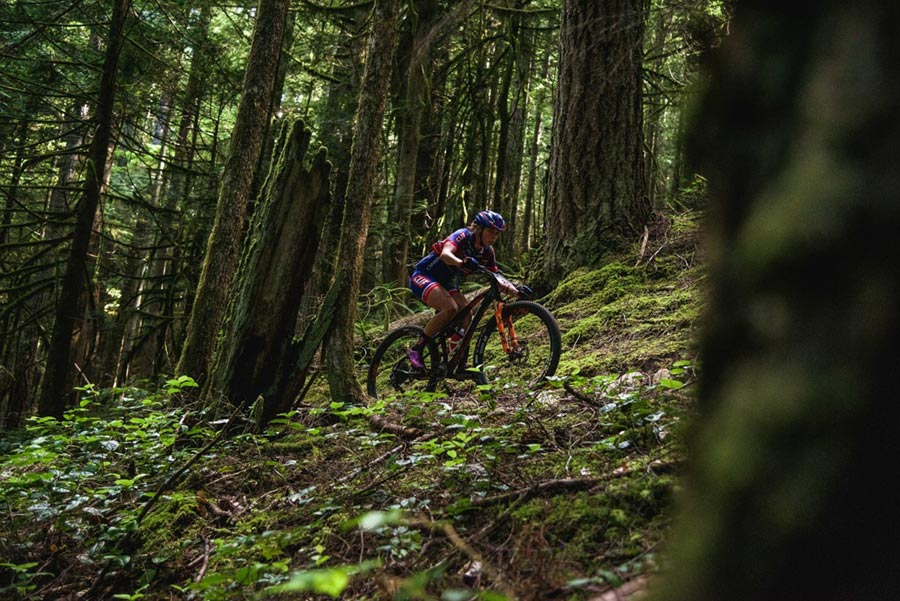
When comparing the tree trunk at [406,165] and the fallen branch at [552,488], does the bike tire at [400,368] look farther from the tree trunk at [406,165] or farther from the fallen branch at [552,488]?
the fallen branch at [552,488]

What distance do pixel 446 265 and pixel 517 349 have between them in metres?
1.31

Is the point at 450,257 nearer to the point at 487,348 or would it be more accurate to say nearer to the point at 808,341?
the point at 487,348

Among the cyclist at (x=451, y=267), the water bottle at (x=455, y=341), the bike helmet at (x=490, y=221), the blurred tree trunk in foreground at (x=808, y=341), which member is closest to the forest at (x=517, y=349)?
the blurred tree trunk in foreground at (x=808, y=341)

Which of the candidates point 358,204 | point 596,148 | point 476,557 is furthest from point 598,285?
point 476,557

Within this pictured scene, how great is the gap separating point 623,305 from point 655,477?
5188 millimetres

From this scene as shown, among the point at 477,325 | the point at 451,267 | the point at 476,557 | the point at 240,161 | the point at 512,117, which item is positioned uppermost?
the point at 512,117

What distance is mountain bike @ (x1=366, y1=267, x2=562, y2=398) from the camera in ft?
23.9

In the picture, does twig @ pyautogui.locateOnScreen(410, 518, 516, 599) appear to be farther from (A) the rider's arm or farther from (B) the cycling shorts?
(B) the cycling shorts

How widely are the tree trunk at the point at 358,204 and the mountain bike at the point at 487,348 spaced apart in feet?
3.90

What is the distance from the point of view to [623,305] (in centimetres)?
793

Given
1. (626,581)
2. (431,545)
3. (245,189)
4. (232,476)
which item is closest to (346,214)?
(245,189)

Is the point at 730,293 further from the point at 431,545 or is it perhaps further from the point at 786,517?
the point at 431,545

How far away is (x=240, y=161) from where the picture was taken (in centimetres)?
851

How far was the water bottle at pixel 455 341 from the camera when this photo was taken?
8023 mm
